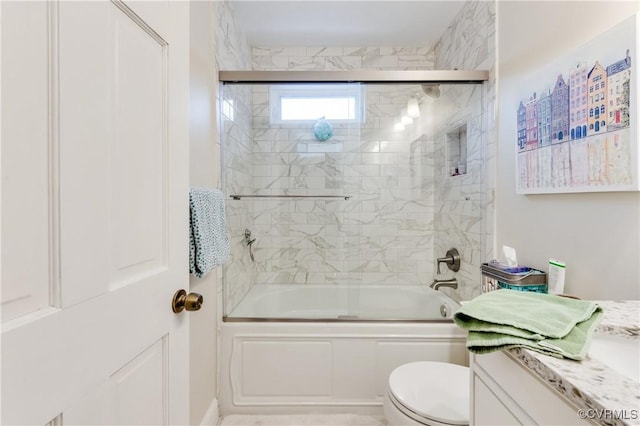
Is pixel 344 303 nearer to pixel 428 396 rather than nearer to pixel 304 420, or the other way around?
pixel 304 420

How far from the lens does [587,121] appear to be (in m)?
1.03

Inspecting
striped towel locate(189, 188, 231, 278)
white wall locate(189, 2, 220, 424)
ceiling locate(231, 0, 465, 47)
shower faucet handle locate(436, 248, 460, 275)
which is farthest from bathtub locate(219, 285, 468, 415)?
ceiling locate(231, 0, 465, 47)

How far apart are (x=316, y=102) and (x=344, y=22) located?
28.9 inches

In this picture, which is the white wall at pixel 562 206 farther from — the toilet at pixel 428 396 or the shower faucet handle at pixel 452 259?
the toilet at pixel 428 396

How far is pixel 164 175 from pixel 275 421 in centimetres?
166

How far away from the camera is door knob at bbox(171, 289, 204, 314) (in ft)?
2.56

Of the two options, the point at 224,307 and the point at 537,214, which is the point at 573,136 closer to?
the point at 537,214

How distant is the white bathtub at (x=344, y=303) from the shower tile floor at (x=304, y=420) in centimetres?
56

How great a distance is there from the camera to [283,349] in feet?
5.96

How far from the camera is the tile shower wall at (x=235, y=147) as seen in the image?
1.89 metres


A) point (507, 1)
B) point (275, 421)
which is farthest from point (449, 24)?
point (275, 421)

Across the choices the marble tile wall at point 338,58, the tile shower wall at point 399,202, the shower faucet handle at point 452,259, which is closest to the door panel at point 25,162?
the tile shower wall at point 399,202

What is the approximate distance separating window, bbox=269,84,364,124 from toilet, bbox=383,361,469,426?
1704 mm

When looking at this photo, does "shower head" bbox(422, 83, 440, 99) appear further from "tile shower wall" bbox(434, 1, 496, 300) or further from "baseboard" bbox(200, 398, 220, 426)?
"baseboard" bbox(200, 398, 220, 426)
